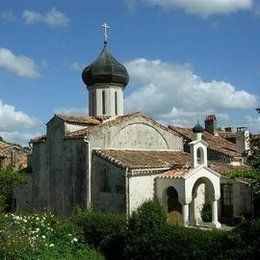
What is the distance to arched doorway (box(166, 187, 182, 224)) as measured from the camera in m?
27.1

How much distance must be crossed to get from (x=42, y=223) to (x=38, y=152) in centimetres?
1136

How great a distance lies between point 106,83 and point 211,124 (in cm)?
1233

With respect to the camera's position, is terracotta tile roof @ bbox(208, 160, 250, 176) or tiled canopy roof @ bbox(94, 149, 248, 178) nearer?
tiled canopy roof @ bbox(94, 149, 248, 178)

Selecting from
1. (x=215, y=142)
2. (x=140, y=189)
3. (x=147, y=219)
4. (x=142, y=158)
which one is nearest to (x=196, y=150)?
(x=142, y=158)

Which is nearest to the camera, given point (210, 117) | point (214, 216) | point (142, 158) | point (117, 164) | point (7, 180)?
point (117, 164)

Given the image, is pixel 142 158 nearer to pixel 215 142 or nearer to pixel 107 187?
pixel 107 187

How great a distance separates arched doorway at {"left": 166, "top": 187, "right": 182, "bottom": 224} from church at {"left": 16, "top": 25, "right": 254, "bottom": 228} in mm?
57

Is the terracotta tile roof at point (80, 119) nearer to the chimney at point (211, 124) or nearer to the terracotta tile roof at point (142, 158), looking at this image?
the terracotta tile roof at point (142, 158)

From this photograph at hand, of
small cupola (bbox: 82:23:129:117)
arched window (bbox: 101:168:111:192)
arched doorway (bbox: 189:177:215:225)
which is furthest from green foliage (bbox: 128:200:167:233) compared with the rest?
small cupola (bbox: 82:23:129:117)

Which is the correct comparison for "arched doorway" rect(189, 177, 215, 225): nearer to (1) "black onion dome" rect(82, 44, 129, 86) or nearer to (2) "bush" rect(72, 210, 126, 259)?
(2) "bush" rect(72, 210, 126, 259)

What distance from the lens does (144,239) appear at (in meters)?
18.2

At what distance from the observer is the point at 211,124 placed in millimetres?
40188

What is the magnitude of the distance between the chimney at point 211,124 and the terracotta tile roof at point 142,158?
10218 millimetres

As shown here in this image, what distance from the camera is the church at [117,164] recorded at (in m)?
25.1
